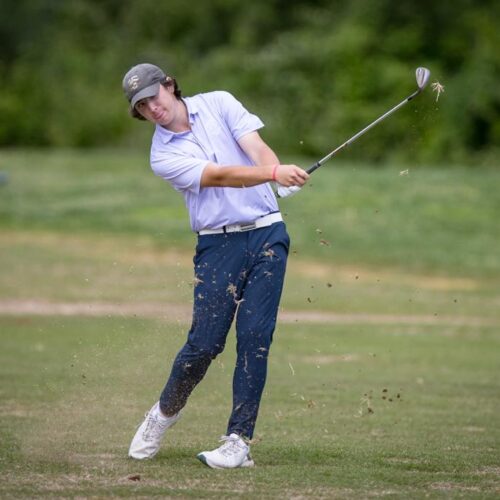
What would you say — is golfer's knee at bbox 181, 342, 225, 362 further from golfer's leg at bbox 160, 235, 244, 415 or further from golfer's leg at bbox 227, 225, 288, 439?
golfer's leg at bbox 227, 225, 288, 439

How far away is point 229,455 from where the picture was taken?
688 centimetres

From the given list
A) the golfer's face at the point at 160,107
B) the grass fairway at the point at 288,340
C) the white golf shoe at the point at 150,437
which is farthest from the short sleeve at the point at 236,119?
the white golf shoe at the point at 150,437

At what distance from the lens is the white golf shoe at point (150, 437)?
23.6 ft

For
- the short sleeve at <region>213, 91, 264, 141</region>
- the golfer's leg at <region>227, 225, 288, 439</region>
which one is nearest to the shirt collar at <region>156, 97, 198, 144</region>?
the short sleeve at <region>213, 91, 264, 141</region>

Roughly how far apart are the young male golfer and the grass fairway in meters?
0.50

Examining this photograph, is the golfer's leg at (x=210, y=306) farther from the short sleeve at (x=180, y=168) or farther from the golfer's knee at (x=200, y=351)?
the short sleeve at (x=180, y=168)

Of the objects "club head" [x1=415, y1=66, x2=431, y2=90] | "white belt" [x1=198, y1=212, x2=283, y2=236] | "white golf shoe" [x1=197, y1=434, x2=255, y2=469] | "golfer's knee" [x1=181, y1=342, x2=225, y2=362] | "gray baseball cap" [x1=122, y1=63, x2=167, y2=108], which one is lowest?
"white golf shoe" [x1=197, y1=434, x2=255, y2=469]

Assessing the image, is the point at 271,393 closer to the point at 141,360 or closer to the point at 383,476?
the point at 141,360

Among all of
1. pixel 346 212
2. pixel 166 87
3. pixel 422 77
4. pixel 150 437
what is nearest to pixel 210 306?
pixel 150 437

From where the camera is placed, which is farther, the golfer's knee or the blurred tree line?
the blurred tree line

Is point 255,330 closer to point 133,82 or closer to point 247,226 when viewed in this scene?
point 247,226

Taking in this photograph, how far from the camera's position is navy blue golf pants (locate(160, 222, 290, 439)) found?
6.92 meters

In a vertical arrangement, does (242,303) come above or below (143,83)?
below

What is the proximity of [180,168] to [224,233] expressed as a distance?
44 centimetres
